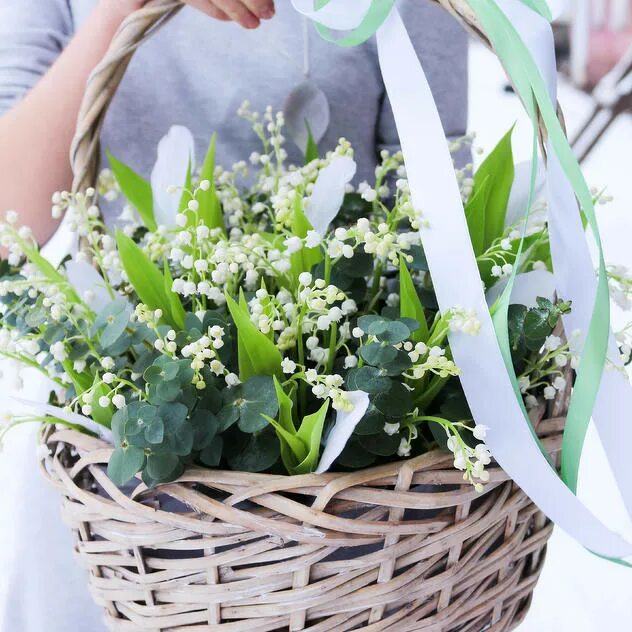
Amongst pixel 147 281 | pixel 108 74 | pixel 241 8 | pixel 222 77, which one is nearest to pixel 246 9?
pixel 241 8

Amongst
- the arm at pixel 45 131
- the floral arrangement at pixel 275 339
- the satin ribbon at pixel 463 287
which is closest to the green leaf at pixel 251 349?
the floral arrangement at pixel 275 339

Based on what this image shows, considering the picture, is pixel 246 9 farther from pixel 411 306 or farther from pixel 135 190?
pixel 411 306

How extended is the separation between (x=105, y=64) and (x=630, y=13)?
3.09 metres

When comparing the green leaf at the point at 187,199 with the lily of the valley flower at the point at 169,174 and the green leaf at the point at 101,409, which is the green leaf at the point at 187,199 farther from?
the green leaf at the point at 101,409

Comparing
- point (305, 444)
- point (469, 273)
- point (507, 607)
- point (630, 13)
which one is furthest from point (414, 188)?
point (630, 13)

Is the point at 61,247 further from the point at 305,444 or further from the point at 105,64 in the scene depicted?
the point at 305,444

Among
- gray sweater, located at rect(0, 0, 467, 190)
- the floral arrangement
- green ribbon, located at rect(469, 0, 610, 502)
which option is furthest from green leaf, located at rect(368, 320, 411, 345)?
gray sweater, located at rect(0, 0, 467, 190)

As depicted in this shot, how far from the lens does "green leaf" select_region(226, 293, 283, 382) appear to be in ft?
1.44

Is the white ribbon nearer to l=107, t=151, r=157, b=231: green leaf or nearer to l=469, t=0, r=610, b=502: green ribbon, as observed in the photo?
l=469, t=0, r=610, b=502: green ribbon

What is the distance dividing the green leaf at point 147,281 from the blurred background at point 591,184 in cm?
10

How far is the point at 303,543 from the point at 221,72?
2.10 ft

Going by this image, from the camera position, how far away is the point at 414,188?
0.47 m

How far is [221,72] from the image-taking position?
91cm

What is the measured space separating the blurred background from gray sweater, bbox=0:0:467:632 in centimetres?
16
